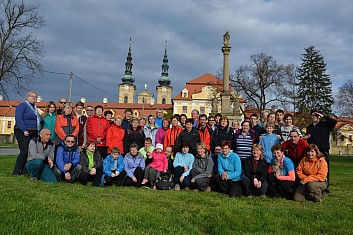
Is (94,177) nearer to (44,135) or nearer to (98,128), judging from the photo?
(98,128)

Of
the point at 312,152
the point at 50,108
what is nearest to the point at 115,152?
the point at 50,108

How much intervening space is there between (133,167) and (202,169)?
174cm

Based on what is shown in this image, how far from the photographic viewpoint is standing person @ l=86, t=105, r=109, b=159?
→ 27.3ft

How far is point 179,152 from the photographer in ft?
26.6

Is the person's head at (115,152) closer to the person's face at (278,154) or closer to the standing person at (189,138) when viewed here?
the standing person at (189,138)

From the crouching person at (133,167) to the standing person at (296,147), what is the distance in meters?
3.61

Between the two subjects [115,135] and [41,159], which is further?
[115,135]

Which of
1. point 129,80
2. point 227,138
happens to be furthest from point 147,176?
point 129,80

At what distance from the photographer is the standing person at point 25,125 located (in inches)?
298

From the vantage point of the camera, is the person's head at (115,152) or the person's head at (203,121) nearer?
the person's head at (115,152)

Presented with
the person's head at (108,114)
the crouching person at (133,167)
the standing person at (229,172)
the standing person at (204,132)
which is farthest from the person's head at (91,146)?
the standing person at (229,172)

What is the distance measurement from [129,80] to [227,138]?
97.3 metres

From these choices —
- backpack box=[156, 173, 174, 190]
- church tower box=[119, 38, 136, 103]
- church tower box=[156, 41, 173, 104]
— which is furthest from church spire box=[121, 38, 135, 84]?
backpack box=[156, 173, 174, 190]

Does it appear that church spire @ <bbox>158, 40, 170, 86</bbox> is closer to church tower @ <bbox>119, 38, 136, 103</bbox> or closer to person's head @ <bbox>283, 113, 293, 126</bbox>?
church tower @ <bbox>119, 38, 136, 103</bbox>
